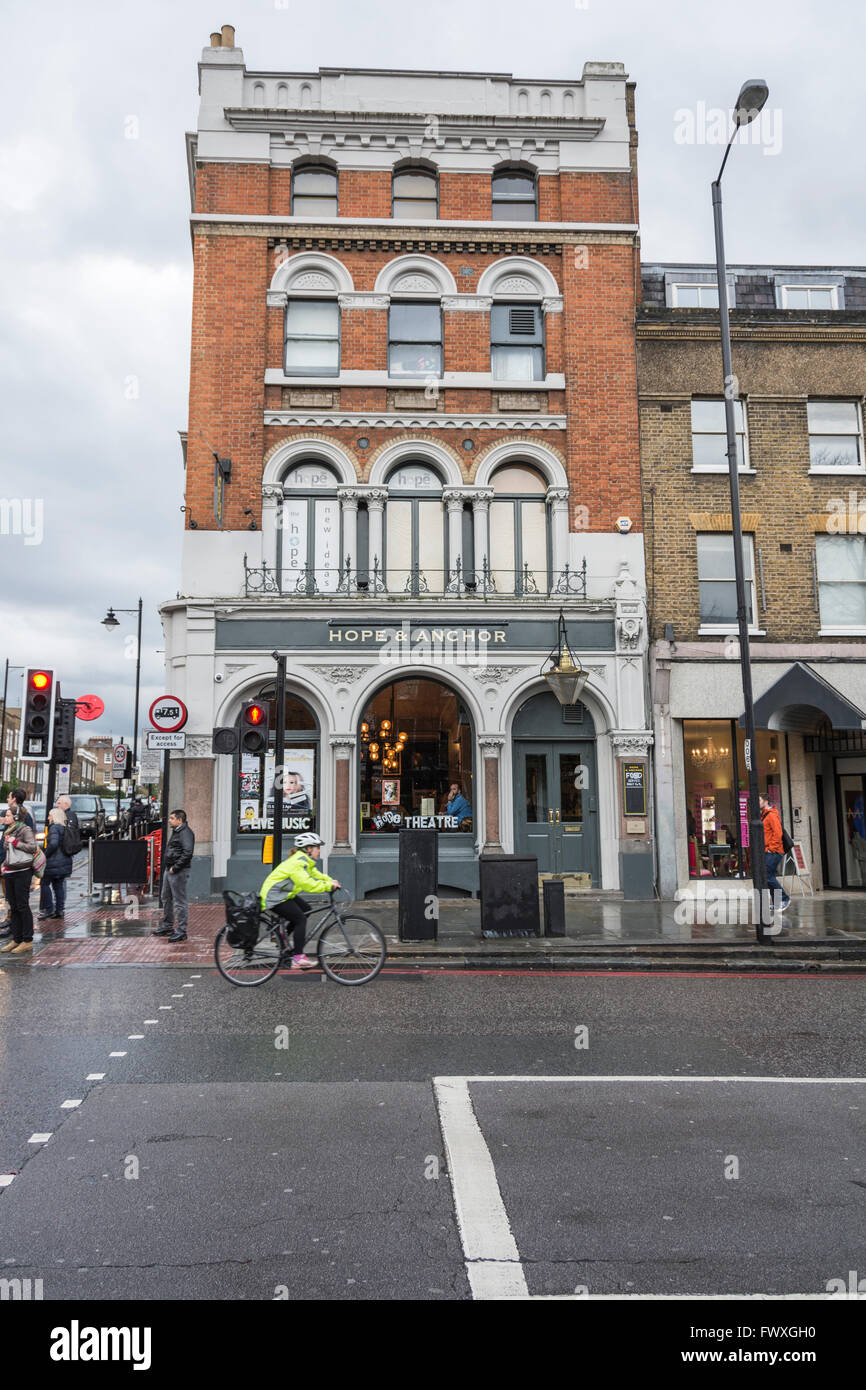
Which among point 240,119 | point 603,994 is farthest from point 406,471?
point 603,994

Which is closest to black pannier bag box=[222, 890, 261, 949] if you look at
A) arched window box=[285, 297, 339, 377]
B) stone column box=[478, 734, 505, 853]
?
stone column box=[478, 734, 505, 853]

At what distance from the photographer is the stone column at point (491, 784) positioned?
17.4m

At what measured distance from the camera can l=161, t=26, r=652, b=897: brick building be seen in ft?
57.6

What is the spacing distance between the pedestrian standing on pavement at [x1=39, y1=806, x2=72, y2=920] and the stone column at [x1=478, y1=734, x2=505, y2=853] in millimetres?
7224

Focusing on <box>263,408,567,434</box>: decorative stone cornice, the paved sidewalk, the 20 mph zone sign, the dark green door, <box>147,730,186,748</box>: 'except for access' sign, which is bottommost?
the paved sidewalk

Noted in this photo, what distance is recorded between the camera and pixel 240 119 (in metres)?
18.9

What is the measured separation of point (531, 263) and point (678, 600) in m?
7.55

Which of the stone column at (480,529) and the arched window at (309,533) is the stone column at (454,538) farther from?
the arched window at (309,533)

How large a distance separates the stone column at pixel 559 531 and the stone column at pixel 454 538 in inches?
70.3

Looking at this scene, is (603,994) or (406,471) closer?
(603,994)

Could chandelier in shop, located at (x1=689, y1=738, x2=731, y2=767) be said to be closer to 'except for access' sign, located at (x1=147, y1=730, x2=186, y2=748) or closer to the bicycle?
'except for access' sign, located at (x1=147, y1=730, x2=186, y2=748)

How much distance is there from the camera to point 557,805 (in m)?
17.9

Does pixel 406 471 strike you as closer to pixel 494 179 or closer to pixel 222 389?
pixel 222 389

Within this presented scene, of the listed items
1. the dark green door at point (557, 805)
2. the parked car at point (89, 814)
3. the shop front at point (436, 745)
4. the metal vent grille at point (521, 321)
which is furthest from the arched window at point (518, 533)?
the parked car at point (89, 814)
